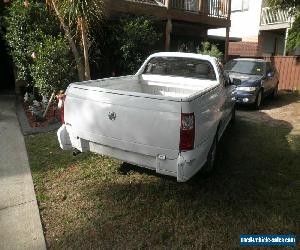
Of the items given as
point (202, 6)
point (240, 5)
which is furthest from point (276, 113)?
point (240, 5)

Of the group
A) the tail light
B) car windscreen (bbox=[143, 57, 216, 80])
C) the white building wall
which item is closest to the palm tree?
car windscreen (bbox=[143, 57, 216, 80])

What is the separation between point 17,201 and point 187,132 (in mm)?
2598

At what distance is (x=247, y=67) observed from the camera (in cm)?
1159

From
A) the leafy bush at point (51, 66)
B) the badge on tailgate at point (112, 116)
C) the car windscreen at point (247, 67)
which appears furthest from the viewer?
the car windscreen at point (247, 67)

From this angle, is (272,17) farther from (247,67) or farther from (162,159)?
(162,159)

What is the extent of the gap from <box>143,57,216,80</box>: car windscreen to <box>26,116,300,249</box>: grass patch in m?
1.62

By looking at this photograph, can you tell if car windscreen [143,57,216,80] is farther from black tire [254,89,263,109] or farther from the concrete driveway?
black tire [254,89,263,109]

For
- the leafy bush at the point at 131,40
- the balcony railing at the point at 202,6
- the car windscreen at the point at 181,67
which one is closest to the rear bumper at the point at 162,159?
the car windscreen at the point at 181,67

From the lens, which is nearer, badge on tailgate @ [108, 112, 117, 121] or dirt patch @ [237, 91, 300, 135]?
badge on tailgate @ [108, 112, 117, 121]

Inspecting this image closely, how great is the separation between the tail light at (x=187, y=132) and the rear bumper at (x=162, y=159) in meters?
0.09

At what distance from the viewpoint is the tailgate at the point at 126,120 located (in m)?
3.65

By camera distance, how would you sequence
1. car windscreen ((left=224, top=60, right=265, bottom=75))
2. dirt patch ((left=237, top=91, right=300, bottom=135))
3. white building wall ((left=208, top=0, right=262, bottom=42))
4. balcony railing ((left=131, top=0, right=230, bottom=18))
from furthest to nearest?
1. white building wall ((left=208, top=0, right=262, bottom=42))
2. balcony railing ((left=131, top=0, right=230, bottom=18))
3. car windscreen ((left=224, top=60, right=265, bottom=75))
4. dirt patch ((left=237, top=91, right=300, bottom=135))

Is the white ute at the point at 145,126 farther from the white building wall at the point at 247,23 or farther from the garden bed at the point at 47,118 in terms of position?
the white building wall at the point at 247,23

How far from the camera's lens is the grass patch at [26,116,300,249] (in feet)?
12.0
